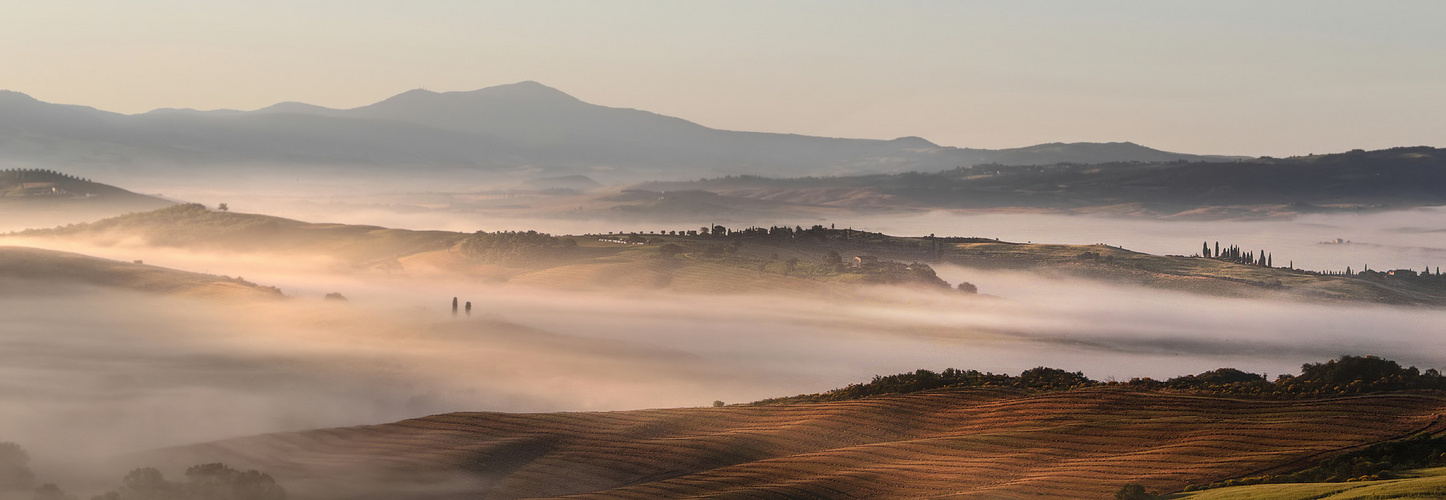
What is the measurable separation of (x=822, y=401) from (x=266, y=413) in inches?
2862

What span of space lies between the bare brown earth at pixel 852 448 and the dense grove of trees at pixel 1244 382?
4.64 meters

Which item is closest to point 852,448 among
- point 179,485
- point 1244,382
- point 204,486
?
point 1244,382

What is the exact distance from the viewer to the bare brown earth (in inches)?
3743

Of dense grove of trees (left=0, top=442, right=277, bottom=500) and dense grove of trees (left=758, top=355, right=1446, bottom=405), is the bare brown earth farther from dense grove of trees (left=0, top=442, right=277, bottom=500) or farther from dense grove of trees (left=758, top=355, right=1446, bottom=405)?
dense grove of trees (left=758, top=355, right=1446, bottom=405)

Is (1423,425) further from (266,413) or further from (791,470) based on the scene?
(266,413)

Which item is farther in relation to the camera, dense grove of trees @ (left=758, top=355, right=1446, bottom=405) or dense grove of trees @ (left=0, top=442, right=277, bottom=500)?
dense grove of trees @ (left=758, top=355, right=1446, bottom=405)

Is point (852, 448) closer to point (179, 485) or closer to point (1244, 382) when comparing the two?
point (1244, 382)

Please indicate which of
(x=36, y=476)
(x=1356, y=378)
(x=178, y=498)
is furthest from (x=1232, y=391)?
(x=36, y=476)

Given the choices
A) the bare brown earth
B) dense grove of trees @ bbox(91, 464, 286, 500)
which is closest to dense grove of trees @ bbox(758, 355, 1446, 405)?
the bare brown earth

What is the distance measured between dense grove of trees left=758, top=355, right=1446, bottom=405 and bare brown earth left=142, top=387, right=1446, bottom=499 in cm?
464

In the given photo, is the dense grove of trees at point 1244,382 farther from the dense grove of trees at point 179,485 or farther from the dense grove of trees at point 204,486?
the dense grove of trees at point 179,485

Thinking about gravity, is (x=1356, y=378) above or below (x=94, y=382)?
above

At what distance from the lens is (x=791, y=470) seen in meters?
103

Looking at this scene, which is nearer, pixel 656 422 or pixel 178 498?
pixel 178 498
